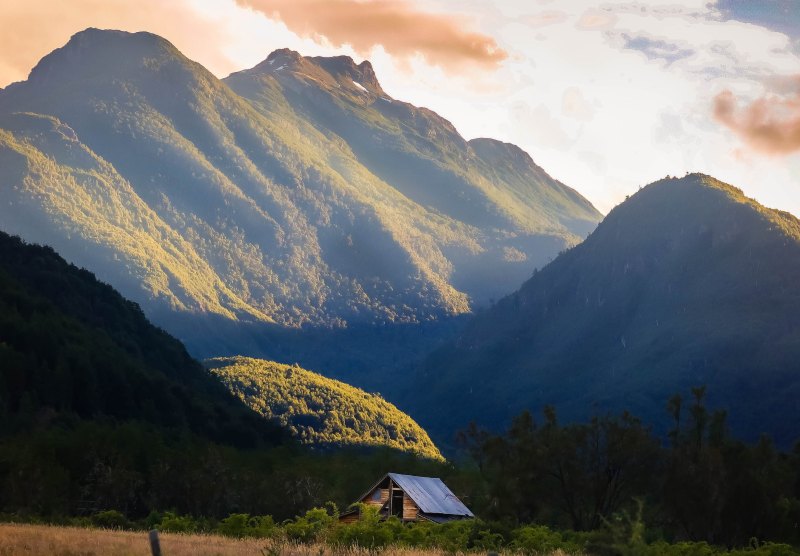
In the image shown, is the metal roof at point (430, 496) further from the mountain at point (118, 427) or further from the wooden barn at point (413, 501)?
the mountain at point (118, 427)

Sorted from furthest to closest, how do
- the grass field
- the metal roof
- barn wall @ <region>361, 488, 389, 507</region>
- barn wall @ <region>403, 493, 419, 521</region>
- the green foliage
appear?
1. barn wall @ <region>361, 488, 389, 507</region>
2. the metal roof
3. barn wall @ <region>403, 493, 419, 521</region>
4. the green foliage
5. the grass field

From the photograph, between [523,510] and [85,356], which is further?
[85,356]

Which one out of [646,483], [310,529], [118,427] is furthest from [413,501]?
[118,427]

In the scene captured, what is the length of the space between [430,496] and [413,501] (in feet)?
13.2

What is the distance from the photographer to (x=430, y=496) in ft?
285

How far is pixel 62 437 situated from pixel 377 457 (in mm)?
46466

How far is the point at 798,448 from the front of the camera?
11750 centimetres

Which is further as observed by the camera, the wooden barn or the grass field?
the wooden barn

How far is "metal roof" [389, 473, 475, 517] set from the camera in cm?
8400

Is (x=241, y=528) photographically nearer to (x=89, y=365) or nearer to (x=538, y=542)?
(x=538, y=542)

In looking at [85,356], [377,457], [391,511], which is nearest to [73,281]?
[85,356]

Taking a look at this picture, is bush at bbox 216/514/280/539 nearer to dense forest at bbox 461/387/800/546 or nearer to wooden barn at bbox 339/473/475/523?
wooden barn at bbox 339/473/475/523

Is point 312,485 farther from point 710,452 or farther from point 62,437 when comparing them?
point 710,452

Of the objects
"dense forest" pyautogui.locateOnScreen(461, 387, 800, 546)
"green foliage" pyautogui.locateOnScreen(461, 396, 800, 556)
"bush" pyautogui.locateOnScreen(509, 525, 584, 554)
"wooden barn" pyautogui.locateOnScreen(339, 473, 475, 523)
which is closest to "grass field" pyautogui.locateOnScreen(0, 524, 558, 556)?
"bush" pyautogui.locateOnScreen(509, 525, 584, 554)
